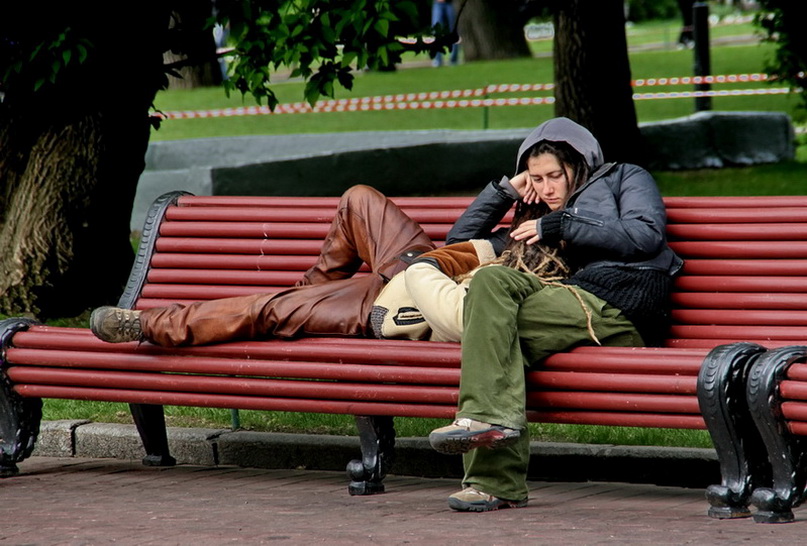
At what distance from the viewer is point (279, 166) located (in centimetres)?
1192

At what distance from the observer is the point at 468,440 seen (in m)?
4.51

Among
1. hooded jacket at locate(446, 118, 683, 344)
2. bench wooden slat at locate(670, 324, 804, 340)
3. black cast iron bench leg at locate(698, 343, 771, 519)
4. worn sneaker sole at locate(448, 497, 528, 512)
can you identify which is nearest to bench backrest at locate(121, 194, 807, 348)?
bench wooden slat at locate(670, 324, 804, 340)

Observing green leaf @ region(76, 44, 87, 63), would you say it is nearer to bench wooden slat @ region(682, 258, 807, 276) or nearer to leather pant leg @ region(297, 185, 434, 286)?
leather pant leg @ region(297, 185, 434, 286)

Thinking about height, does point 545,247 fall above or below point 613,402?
above

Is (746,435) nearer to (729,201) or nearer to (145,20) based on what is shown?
(729,201)

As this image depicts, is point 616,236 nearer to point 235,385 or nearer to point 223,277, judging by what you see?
point 235,385

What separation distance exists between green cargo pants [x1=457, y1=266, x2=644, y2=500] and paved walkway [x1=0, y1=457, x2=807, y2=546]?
6.6 inches

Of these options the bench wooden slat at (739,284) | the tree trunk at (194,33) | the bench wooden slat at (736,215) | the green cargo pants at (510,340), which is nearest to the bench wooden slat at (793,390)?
the green cargo pants at (510,340)

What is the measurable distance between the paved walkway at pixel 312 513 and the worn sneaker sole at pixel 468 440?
0.78ft

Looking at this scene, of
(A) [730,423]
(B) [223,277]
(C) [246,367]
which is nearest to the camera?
(A) [730,423]

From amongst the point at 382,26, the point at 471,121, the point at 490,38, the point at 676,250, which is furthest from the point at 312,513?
the point at 490,38

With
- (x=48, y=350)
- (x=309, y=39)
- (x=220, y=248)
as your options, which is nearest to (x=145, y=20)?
(x=309, y=39)

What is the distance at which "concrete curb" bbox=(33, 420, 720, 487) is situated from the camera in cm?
548

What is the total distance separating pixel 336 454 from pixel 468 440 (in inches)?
59.0
